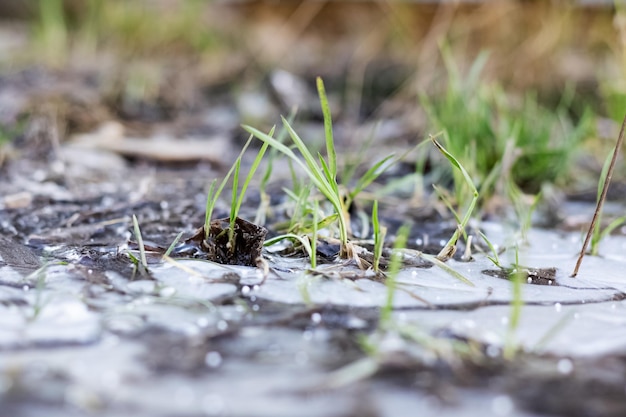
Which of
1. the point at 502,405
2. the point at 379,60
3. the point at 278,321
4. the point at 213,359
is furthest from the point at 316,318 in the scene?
the point at 379,60

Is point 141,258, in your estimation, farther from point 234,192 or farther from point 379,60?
point 379,60

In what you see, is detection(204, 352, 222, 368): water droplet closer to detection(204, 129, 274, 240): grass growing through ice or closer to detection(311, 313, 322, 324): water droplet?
detection(311, 313, 322, 324): water droplet

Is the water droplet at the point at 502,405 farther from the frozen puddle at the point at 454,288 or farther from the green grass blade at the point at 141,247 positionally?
the green grass blade at the point at 141,247

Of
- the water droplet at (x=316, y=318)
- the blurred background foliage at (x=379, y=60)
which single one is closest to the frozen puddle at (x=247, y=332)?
the water droplet at (x=316, y=318)

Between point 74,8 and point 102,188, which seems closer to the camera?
point 102,188

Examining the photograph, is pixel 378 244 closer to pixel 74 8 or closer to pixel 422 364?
pixel 422 364

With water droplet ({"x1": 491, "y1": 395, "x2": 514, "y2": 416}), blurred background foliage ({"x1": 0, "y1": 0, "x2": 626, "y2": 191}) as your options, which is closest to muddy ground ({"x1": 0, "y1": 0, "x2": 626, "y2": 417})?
water droplet ({"x1": 491, "y1": 395, "x2": 514, "y2": 416})

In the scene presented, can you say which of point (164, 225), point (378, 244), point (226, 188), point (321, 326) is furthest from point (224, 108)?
point (321, 326)
